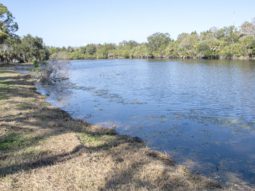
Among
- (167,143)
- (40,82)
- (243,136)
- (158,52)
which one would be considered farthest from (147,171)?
(158,52)

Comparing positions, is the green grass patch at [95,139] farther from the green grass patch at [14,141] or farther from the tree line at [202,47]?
the tree line at [202,47]

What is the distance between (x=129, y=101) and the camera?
30.8 meters

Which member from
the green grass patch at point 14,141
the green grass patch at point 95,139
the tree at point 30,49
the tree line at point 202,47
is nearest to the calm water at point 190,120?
the green grass patch at point 95,139

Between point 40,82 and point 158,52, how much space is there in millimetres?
128602

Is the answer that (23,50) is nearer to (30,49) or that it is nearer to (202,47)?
(30,49)

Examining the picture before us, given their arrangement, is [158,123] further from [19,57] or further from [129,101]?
[19,57]

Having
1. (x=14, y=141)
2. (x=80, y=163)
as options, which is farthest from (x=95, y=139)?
(x=80, y=163)

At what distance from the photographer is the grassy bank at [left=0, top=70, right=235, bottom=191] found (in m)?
9.60

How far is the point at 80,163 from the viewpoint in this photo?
11164 millimetres

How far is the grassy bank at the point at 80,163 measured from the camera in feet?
31.5

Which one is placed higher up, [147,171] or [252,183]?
[147,171]

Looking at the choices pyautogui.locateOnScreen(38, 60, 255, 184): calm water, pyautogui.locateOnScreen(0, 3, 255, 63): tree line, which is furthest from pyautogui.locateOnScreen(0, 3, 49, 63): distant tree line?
pyautogui.locateOnScreen(38, 60, 255, 184): calm water

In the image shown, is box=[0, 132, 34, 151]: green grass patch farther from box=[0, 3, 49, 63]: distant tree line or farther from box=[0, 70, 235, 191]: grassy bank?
box=[0, 3, 49, 63]: distant tree line

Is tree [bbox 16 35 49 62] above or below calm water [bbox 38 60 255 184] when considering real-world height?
above
